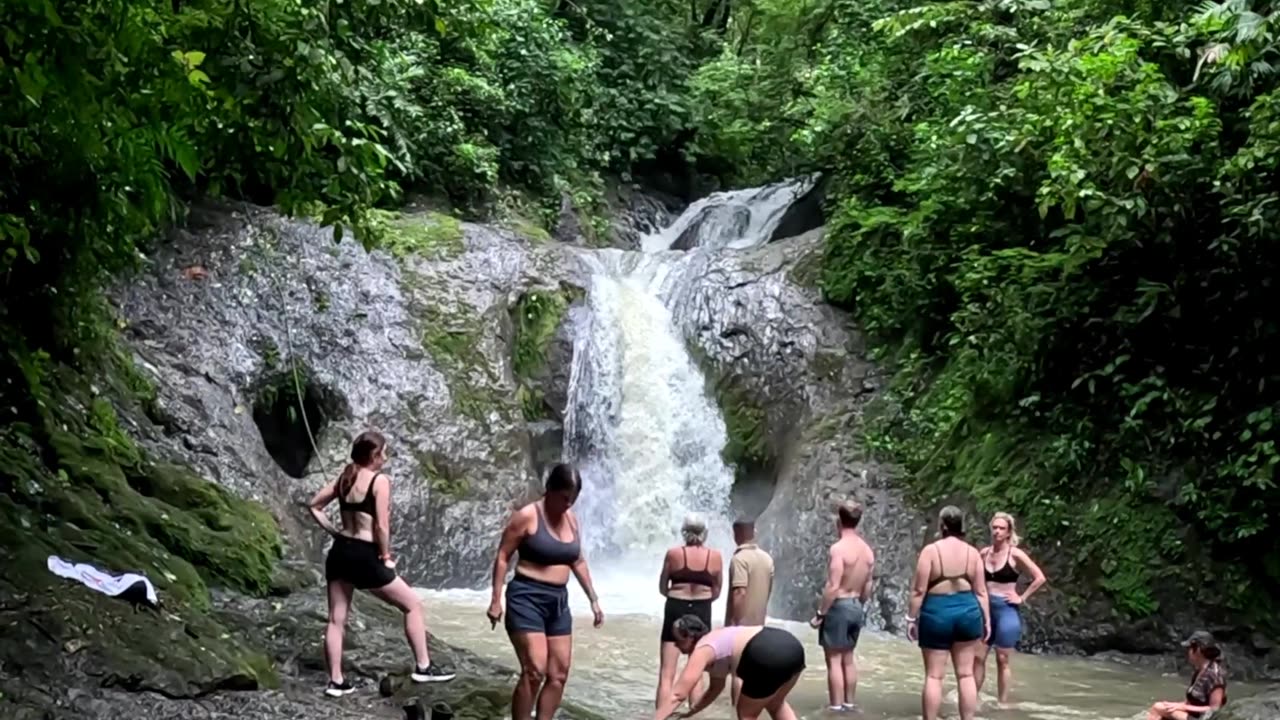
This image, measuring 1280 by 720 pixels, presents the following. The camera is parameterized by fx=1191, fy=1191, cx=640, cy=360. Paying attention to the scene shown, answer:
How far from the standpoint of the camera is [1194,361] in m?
12.4

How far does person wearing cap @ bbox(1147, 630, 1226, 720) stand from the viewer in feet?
25.4

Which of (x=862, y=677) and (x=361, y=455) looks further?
(x=862, y=677)

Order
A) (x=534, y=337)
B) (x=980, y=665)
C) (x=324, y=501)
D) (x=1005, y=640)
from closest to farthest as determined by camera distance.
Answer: (x=324, y=501) < (x=980, y=665) < (x=1005, y=640) < (x=534, y=337)

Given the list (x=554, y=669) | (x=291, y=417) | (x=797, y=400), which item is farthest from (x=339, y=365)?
(x=554, y=669)

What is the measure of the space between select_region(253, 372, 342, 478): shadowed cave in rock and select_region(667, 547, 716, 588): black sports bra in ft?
24.6

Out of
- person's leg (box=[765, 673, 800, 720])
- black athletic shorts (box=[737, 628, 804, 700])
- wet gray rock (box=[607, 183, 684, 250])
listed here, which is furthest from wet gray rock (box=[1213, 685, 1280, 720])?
wet gray rock (box=[607, 183, 684, 250])

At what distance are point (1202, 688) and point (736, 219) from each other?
1547 centimetres

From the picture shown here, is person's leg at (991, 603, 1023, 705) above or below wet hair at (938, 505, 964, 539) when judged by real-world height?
below

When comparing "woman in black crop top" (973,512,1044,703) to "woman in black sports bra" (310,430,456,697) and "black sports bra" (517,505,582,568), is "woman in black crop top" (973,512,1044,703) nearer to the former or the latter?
"black sports bra" (517,505,582,568)

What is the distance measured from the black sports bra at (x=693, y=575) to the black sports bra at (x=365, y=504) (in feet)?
7.57

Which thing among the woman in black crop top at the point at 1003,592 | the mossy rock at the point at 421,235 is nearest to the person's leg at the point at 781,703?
the woman in black crop top at the point at 1003,592

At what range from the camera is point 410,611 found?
24.3 feet

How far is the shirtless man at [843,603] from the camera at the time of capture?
8883mm

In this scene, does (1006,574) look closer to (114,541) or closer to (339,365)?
(114,541)
